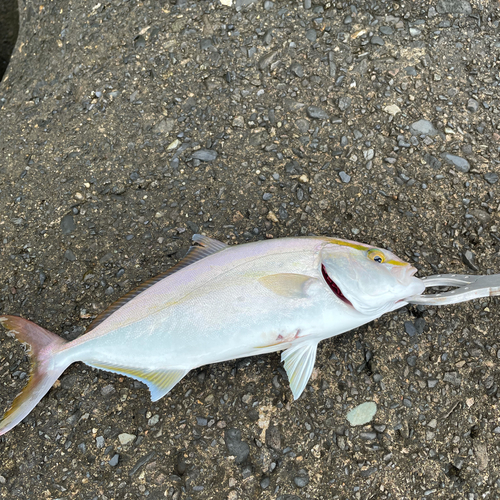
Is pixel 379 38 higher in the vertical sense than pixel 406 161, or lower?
higher

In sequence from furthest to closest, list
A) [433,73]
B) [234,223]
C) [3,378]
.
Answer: [433,73], [234,223], [3,378]

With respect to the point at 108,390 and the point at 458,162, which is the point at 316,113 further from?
the point at 108,390

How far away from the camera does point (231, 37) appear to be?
9.52 feet

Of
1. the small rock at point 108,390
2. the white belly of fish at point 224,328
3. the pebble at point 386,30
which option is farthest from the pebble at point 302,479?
the pebble at point 386,30

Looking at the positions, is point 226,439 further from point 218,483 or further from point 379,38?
point 379,38

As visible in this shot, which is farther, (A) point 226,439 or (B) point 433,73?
(B) point 433,73

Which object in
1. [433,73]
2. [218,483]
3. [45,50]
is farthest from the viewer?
[45,50]

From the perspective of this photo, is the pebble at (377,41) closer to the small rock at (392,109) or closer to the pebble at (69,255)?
the small rock at (392,109)

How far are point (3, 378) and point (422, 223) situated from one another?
2570 mm

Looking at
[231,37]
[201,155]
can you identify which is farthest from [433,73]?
[201,155]

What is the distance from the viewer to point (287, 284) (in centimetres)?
197

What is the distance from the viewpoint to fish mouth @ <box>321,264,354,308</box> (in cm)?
199

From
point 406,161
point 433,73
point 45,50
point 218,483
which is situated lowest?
point 218,483

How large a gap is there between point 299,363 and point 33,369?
51.3 inches
